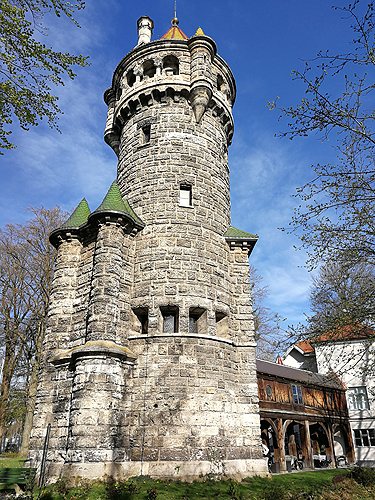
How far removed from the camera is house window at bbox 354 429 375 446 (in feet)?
78.3

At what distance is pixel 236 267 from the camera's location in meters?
13.5

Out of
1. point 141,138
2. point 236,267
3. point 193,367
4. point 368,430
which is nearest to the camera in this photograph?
point 193,367

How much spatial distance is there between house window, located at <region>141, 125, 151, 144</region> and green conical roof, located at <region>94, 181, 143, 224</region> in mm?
2389

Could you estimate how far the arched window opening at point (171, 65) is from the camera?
602 inches

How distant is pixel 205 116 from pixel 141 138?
2654 millimetres

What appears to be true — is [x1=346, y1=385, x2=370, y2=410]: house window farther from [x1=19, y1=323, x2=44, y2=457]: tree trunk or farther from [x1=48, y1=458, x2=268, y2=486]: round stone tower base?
[x1=19, y1=323, x2=44, y2=457]: tree trunk

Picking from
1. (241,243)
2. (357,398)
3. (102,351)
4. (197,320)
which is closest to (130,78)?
(241,243)

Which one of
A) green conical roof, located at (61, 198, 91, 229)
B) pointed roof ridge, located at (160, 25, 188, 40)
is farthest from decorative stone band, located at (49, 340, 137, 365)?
pointed roof ridge, located at (160, 25, 188, 40)

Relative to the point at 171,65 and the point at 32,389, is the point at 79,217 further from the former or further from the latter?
the point at 32,389

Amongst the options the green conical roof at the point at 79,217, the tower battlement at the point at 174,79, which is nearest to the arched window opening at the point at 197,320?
the green conical roof at the point at 79,217

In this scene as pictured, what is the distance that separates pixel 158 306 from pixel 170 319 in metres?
0.63

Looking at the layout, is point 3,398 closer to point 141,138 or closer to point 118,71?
point 141,138

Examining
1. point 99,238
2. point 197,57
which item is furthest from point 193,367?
point 197,57

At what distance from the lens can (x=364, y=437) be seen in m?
24.1
